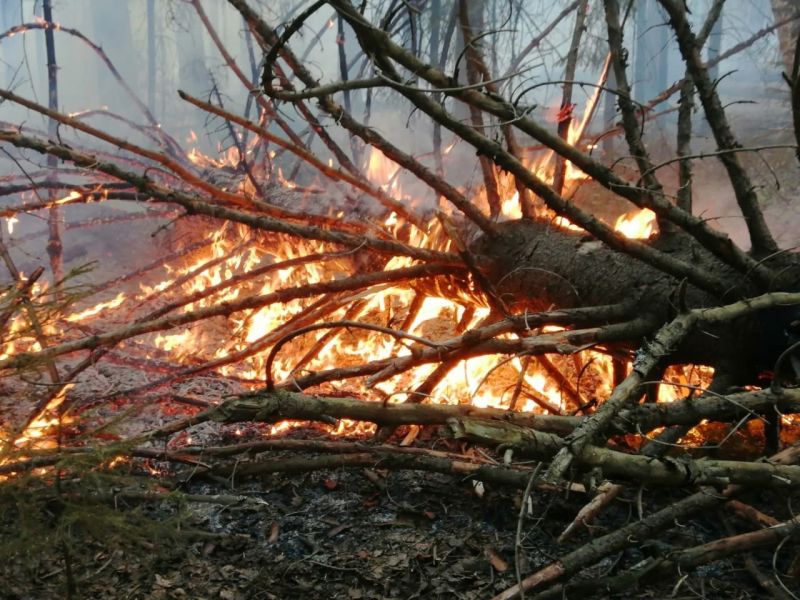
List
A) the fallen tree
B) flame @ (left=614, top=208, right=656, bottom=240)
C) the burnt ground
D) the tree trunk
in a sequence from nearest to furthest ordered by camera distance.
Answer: the fallen tree < the burnt ground < the tree trunk < flame @ (left=614, top=208, right=656, bottom=240)

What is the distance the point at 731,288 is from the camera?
1939mm

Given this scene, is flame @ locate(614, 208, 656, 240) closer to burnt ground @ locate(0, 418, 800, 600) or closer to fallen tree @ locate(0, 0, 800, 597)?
fallen tree @ locate(0, 0, 800, 597)

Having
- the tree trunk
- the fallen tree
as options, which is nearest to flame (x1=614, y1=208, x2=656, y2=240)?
the fallen tree

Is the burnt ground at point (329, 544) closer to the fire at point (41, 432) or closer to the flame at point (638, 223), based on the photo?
the fire at point (41, 432)

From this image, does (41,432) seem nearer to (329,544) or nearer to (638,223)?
(329,544)

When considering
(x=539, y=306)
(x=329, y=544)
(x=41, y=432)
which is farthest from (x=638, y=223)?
(x=41, y=432)

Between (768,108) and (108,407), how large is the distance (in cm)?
827

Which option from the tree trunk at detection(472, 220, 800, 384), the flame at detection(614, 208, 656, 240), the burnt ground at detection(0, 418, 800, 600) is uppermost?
the flame at detection(614, 208, 656, 240)

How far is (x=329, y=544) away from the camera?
1.75m

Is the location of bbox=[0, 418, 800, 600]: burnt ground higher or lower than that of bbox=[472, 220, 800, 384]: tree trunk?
lower

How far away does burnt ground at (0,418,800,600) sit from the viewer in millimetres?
1502

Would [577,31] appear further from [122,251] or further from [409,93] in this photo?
[122,251]

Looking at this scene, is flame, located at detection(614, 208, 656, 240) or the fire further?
flame, located at detection(614, 208, 656, 240)

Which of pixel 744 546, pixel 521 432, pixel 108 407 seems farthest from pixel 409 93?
pixel 108 407
